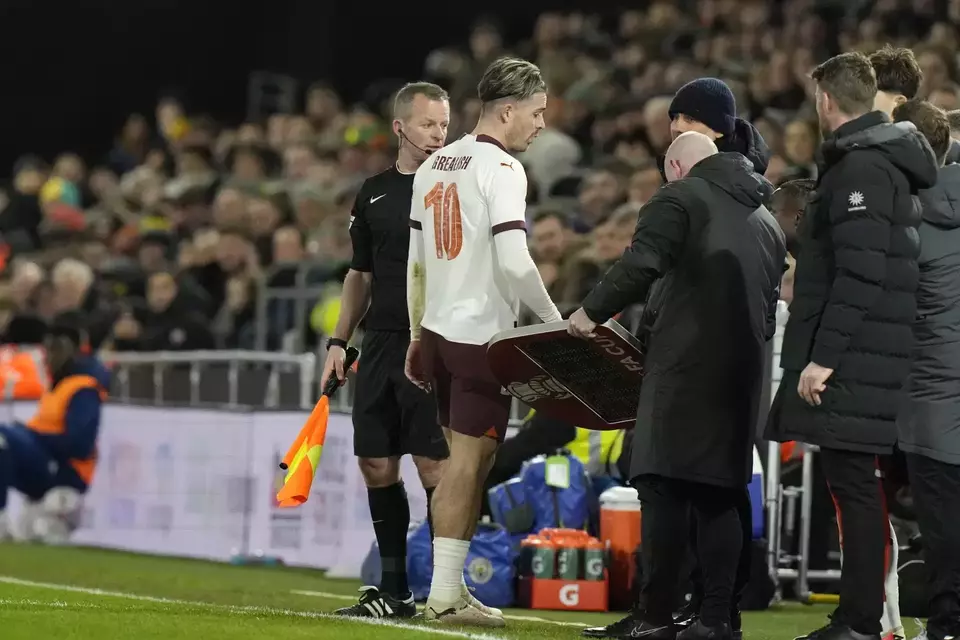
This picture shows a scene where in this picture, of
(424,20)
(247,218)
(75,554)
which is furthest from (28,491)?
(424,20)

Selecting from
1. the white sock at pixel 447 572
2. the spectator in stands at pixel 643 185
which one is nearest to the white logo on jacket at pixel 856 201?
the white sock at pixel 447 572

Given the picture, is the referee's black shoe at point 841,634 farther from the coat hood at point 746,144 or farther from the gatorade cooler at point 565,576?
the gatorade cooler at point 565,576

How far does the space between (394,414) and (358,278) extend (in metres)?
0.62

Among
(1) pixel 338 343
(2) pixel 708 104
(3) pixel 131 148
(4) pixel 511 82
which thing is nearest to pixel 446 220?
(4) pixel 511 82

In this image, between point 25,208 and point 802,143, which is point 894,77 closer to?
point 802,143

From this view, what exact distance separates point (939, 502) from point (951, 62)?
23.2 feet

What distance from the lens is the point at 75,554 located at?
11.7m

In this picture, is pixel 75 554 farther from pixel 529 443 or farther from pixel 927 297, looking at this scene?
pixel 927 297

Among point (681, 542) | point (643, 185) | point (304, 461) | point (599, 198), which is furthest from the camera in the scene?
point (599, 198)

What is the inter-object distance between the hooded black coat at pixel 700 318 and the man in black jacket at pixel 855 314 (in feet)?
0.72

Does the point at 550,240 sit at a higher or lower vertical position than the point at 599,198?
lower

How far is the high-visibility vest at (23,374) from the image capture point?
1391 centimetres

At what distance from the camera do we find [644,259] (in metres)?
6.07

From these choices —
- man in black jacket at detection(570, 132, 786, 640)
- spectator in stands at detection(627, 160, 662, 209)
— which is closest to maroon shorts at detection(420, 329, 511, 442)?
man in black jacket at detection(570, 132, 786, 640)
